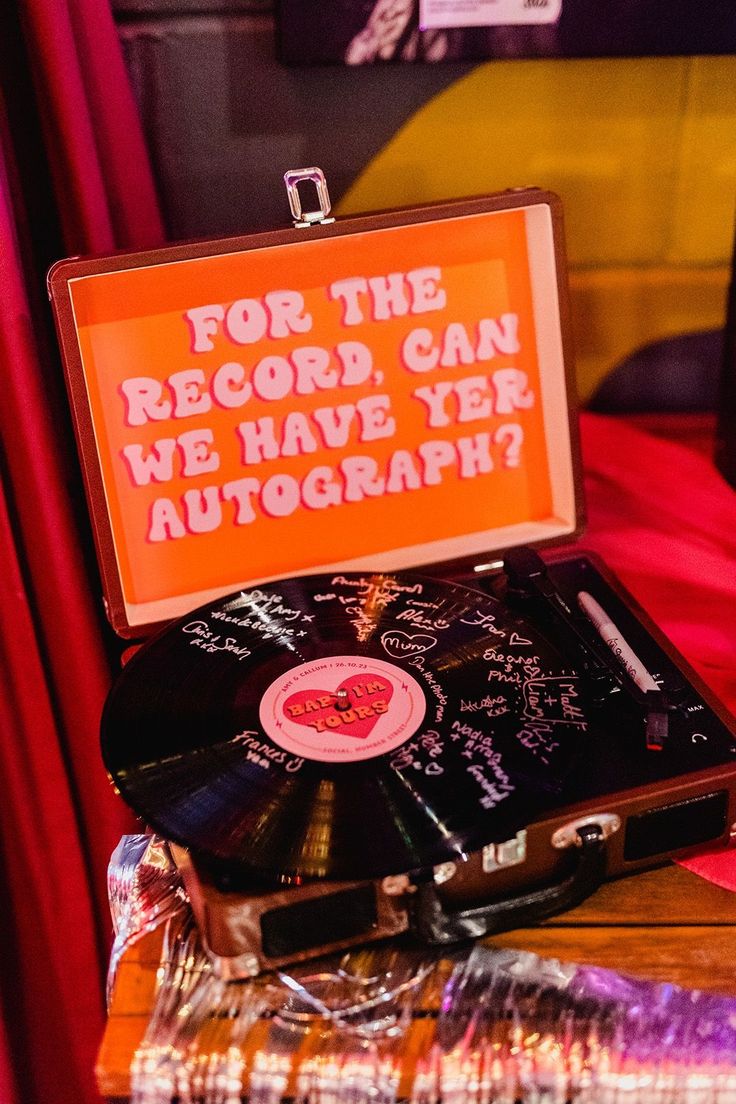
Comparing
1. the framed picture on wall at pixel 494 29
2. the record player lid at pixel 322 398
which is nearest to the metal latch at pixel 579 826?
the record player lid at pixel 322 398

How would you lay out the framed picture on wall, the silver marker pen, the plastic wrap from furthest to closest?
the framed picture on wall → the silver marker pen → the plastic wrap

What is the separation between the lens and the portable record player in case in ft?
2.09

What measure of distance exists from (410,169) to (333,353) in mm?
309

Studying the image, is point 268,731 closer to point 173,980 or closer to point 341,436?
point 173,980

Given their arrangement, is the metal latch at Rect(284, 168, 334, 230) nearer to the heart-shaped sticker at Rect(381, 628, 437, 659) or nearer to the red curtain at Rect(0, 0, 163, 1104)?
the red curtain at Rect(0, 0, 163, 1104)

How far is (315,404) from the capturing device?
0.93 meters

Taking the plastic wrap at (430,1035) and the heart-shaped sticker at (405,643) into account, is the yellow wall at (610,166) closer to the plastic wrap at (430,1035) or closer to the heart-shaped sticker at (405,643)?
the heart-shaped sticker at (405,643)

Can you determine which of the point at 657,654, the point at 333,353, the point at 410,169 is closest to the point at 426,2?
the point at 410,169

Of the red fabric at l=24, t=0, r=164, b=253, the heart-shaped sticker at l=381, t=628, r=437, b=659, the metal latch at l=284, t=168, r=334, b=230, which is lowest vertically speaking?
the heart-shaped sticker at l=381, t=628, r=437, b=659

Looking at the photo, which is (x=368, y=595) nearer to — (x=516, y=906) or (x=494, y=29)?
(x=516, y=906)

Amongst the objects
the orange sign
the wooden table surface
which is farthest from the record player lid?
the wooden table surface

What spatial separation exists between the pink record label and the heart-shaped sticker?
0.02m

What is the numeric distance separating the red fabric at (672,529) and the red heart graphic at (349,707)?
0.32 m

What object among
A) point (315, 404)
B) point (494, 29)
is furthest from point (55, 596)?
point (494, 29)
